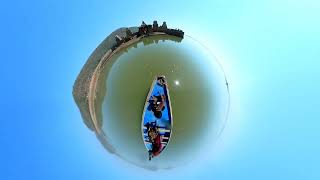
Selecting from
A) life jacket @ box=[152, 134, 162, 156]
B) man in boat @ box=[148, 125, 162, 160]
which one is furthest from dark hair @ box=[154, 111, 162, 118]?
life jacket @ box=[152, 134, 162, 156]

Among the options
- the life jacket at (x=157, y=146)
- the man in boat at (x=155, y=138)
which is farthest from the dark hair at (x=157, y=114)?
the life jacket at (x=157, y=146)

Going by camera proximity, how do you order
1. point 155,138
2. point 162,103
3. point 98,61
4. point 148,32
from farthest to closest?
point 98,61
point 148,32
point 155,138
point 162,103

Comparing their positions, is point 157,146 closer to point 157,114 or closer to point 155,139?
point 155,139

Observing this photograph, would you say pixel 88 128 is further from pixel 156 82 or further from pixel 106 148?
pixel 156 82

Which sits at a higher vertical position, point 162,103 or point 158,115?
point 162,103

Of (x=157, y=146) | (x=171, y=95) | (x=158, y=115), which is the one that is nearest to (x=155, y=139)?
(x=157, y=146)

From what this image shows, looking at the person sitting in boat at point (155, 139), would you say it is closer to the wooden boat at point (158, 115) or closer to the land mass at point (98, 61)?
the wooden boat at point (158, 115)

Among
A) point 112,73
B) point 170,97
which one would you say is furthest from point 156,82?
point 112,73

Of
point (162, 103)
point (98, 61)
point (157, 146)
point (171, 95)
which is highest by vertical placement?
point (98, 61)
